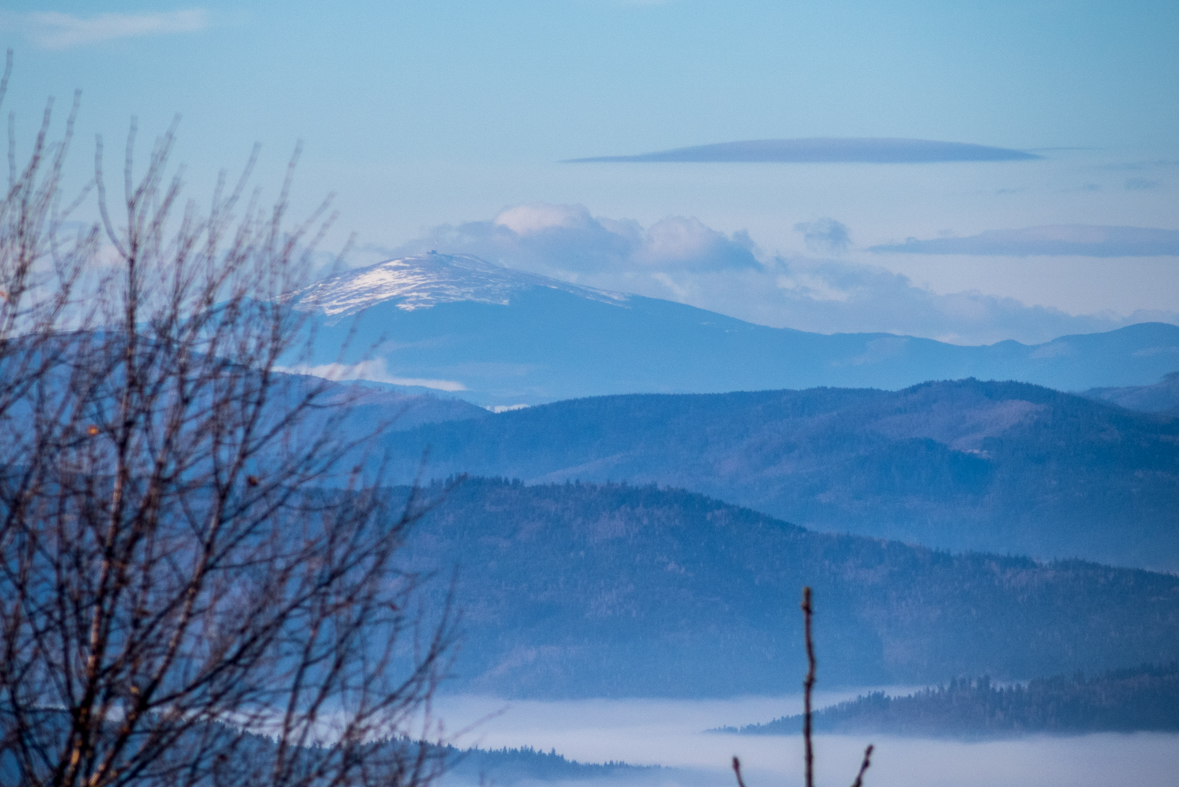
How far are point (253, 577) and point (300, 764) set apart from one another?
177cm

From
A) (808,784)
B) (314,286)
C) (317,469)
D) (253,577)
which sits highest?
(314,286)

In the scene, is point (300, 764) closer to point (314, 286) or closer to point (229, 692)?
point (229, 692)

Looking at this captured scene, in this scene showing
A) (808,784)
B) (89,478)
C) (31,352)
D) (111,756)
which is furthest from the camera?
(31,352)

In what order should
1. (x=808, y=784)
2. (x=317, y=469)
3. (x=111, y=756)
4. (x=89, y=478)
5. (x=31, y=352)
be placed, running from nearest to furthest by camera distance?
1. (x=808, y=784)
2. (x=111, y=756)
3. (x=89, y=478)
4. (x=31, y=352)
5. (x=317, y=469)

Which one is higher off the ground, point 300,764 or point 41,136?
point 41,136

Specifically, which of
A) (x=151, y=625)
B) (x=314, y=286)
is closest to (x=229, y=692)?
(x=151, y=625)

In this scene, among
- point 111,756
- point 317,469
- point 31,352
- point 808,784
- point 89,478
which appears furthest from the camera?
point 317,469

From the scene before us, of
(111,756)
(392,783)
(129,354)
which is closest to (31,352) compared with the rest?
(129,354)

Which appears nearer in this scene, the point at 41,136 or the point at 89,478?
the point at 89,478

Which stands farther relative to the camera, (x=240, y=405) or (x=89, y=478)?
(x=240, y=405)

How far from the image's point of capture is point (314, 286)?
14102 mm

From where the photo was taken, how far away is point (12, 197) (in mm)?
12516

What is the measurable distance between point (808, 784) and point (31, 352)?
26.1 feet

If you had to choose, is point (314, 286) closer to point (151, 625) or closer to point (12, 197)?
point (12, 197)
